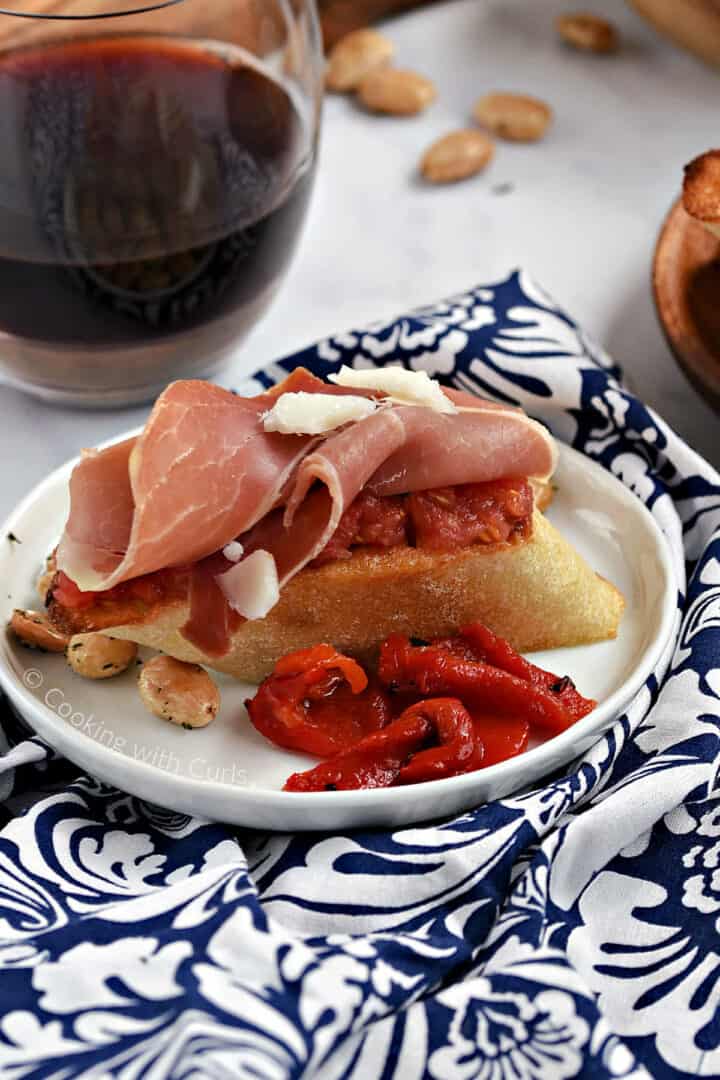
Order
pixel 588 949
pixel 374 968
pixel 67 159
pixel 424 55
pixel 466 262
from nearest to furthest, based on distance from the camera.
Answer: pixel 374 968
pixel 588 949
pixel 67 159
pixel 466 262
pixel 424 55

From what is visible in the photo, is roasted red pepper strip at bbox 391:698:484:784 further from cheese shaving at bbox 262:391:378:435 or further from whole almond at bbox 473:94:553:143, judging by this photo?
whole almond at bbox 473:94:553:143

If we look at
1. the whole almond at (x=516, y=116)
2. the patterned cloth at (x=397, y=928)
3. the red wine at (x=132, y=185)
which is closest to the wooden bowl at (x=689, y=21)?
the whole almond at (x=516, y=116)

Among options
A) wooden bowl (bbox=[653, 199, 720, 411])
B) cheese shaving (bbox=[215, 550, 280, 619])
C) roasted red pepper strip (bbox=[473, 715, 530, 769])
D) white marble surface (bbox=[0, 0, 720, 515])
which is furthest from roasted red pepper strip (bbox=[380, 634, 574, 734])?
white marble surface (bbox=[0, 0, 720, 515])

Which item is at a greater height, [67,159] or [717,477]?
[67,159]

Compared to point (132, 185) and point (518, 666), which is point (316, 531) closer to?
point (518, 666)

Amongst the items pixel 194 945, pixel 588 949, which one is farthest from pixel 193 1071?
pixel 588 949

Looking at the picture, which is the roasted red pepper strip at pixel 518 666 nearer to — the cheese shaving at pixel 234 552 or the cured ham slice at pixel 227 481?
the cured ham slice at pixel 227 481

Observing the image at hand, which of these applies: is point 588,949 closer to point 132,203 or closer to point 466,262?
point 132,203
